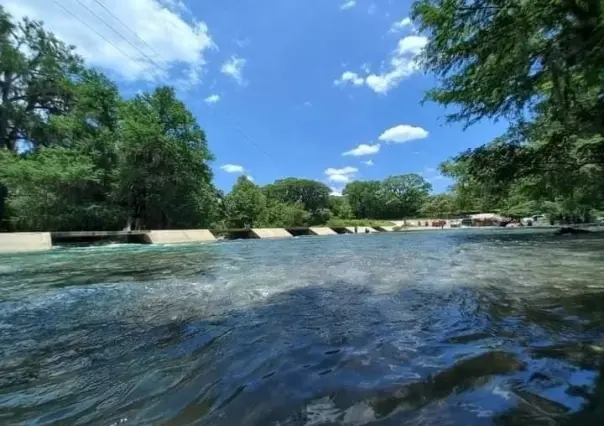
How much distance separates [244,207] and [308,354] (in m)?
36.6

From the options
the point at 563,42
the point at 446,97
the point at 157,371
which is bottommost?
the point at 157,371

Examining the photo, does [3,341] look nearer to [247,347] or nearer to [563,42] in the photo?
[247,347]

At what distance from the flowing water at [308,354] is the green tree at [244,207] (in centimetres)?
3288

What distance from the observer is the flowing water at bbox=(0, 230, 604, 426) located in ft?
5.82

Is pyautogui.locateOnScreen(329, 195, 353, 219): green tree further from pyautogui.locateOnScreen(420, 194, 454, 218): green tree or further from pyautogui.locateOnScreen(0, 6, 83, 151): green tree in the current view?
pyautogui.locateOnScreen(0, 6, 83, 151): green tree

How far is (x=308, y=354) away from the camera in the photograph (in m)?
2.55

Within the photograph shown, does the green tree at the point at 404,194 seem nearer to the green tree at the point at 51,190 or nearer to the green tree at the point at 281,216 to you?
the green tree at the point at 281,216

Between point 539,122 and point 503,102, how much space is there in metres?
4.51

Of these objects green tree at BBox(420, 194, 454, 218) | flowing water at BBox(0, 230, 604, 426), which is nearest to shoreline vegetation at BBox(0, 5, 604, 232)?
flowing water at BBox(0, 230, 604, 426)

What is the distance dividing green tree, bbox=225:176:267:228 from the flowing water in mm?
32879

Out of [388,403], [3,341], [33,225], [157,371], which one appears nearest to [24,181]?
[33,225]

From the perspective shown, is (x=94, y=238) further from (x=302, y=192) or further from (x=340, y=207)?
(x=340, y=207)

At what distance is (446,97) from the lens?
11477 mm

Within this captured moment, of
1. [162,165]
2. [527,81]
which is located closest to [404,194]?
[162,165]
